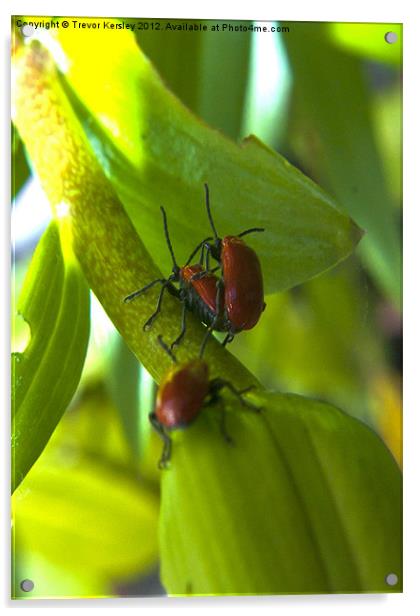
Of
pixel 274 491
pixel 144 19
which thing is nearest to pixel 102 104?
pixel 144 19

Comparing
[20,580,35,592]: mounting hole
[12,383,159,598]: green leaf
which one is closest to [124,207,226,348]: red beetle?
[12,383,159,598]: green leaf

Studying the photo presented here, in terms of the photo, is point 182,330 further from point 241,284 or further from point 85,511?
point 85,511

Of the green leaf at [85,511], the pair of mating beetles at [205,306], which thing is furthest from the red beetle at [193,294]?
the green leaf at [85,511]

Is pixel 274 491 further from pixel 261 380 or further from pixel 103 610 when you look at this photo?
pixel 103 610

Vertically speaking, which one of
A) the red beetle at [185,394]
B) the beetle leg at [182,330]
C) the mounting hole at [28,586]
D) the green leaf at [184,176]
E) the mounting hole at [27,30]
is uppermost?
the mounting hole at [27,30]

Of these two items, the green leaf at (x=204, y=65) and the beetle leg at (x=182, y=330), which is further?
the green leaf at (x=204, y=65)

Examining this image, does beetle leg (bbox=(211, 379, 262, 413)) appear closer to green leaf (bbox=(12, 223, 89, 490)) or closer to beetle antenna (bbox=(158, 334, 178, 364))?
beetle antenna (bbox=(158, 334, 178, 364))
